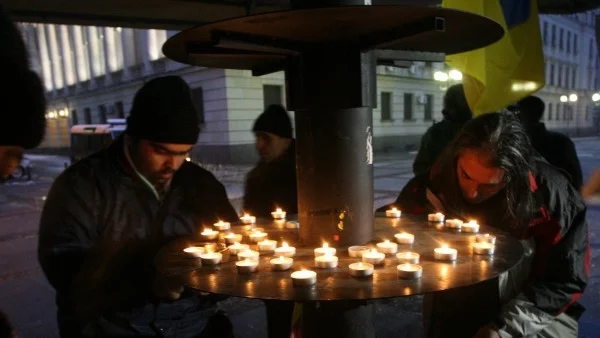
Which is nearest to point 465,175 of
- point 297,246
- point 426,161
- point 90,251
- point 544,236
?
point 544,236

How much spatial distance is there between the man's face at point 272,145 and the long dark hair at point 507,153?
6.21ft

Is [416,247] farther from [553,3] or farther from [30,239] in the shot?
[30,239]

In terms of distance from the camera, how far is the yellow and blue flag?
10.9ft

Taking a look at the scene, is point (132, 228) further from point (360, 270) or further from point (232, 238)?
point (360, 270)

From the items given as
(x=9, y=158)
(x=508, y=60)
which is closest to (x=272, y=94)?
(x=508, y=60)

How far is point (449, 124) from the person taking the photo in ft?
15.1

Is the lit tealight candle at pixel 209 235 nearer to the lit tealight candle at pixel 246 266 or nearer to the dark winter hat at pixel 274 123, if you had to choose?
the lit tealight candle at pixel 246 266

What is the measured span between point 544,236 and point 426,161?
2761mm

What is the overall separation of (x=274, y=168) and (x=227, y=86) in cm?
1629

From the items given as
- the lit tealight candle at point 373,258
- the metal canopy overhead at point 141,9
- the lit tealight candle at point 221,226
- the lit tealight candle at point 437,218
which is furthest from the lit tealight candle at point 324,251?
the metal canopy overhead at point 141,9

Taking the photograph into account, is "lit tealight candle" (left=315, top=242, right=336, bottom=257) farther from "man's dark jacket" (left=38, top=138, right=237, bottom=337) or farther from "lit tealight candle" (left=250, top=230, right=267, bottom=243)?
"man's dark jacket" (left=38, top=138, right=237, bottom=337)

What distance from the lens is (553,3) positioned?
4.71 m

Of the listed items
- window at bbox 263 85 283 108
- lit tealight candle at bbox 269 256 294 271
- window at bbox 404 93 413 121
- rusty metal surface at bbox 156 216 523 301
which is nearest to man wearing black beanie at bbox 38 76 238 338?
rusty metal surface at bbox 156 216 523 301

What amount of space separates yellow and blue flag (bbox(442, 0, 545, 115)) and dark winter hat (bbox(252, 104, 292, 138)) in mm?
1522
